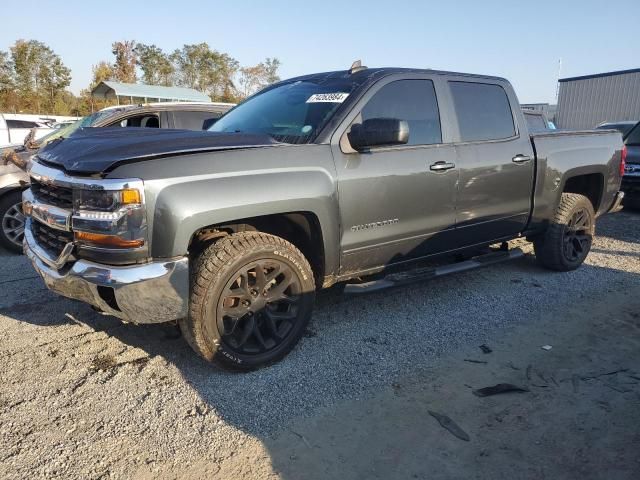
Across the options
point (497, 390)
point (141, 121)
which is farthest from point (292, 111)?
point (141, 121)

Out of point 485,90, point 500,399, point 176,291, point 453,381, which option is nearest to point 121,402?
point 176,291

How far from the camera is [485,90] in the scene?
459cm

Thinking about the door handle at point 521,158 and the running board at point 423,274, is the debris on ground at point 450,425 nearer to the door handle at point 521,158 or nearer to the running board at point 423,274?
the running board at point 423,274

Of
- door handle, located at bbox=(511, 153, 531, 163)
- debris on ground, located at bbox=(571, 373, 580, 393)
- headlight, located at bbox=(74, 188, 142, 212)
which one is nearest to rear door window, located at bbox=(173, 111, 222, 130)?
door handle, located at bbox=(511, 153, 531, 163)

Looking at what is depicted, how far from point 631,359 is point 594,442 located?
1210mm

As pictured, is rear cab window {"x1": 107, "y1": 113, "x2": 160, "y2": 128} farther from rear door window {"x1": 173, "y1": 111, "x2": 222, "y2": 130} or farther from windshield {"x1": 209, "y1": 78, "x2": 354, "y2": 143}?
windshield {"x1": 209, "y1": 78, "x2": 354, "y2": 143}

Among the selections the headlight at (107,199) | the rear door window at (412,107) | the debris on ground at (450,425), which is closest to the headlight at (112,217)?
the headlight at (107,199)

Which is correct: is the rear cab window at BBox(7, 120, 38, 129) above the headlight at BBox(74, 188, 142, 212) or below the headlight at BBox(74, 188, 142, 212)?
above

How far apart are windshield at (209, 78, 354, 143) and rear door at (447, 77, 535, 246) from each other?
1.14m

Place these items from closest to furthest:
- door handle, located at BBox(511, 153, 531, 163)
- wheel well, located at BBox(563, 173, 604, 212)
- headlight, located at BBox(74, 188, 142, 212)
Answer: headlight, located at BBox(74, 188, 142, 212), door handle, located at BBox(511, 153, 531, 163), wheel well, located at BBox(563, 173, 604, 212)

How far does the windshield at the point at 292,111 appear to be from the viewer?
3564 mm

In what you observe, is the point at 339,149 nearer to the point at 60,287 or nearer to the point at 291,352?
the point at 291,352

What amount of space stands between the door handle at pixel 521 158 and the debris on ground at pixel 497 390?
2194mm

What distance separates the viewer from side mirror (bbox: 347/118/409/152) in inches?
130
